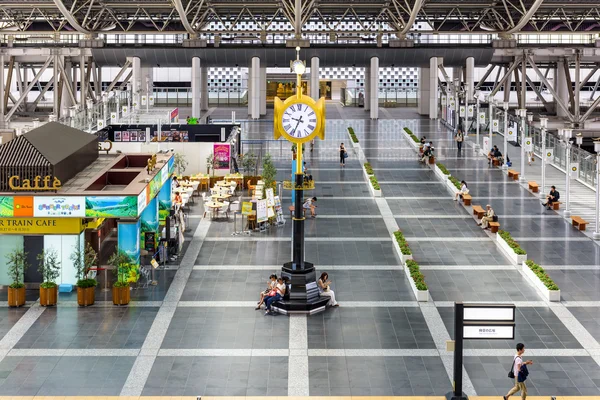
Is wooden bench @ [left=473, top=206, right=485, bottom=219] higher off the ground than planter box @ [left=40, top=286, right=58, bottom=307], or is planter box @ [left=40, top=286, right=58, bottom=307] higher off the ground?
wooden bench @ [left=473, top=206, right=485, bottom=219]

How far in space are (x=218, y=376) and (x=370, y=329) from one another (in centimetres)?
511

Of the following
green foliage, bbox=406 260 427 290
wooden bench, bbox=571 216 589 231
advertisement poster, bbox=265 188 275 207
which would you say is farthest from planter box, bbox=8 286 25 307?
wooden bench, bbox=571 216 589 231

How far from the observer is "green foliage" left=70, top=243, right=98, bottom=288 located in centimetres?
2816

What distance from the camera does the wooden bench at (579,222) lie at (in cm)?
3825

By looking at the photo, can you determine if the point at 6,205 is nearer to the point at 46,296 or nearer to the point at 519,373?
the point at 46,296

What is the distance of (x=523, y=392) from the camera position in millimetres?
20625

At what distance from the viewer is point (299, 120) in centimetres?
2784

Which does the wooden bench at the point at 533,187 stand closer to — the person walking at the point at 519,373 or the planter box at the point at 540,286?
the planter box at the point at 540,286

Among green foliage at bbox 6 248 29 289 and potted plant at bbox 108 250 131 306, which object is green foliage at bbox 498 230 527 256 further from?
green foliage at bbox 6 248 29 289

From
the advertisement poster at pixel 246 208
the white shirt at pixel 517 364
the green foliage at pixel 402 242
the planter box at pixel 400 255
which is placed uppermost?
the advertisement poster at pixel 246 208

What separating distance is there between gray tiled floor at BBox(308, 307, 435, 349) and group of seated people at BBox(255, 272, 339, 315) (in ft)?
1.64

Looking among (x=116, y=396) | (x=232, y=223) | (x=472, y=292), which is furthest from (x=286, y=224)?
(x=116, y=396)

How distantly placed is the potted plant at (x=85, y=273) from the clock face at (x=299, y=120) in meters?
6.81

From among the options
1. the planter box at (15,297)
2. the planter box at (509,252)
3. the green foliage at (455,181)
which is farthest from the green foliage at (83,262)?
the green foliage at (455,181)
